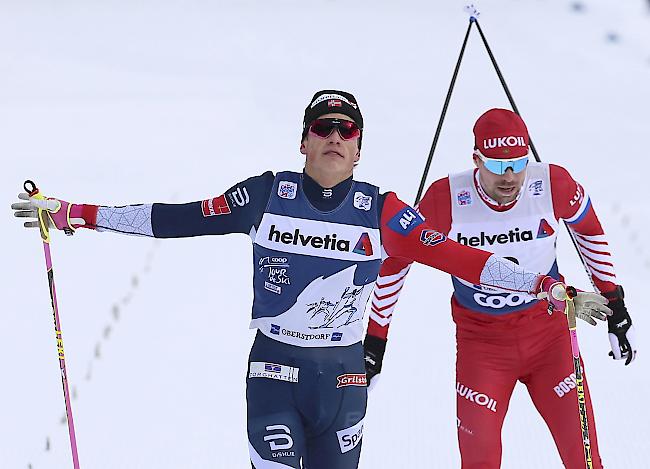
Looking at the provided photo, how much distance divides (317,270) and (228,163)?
817 cm

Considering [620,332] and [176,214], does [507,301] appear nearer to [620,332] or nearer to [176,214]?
[620,332]

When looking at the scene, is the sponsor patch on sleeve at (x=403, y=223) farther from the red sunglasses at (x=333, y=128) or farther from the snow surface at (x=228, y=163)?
the snow surface at (x=228, y=163)

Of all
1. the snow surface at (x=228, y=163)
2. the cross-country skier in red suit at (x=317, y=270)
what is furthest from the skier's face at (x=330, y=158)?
the snow surface at (x=228, y=163)

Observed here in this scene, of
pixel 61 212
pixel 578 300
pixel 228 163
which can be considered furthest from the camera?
pixel 228 163

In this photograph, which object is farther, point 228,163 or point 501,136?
point 228,163

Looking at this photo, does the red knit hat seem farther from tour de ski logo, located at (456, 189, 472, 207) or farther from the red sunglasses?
the red sunglasses

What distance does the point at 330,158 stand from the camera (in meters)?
4.05

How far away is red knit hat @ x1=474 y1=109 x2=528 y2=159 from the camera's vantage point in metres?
4.67

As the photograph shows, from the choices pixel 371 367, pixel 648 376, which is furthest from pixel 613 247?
pixel 371 367

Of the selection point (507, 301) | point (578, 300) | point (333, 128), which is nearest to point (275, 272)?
point (333, 128)

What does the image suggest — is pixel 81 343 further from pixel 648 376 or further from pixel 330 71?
pixel 330 71

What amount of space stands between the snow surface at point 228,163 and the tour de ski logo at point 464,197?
1.74 metres

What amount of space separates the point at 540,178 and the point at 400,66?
37.4ft

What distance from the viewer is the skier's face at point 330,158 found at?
159 inches
